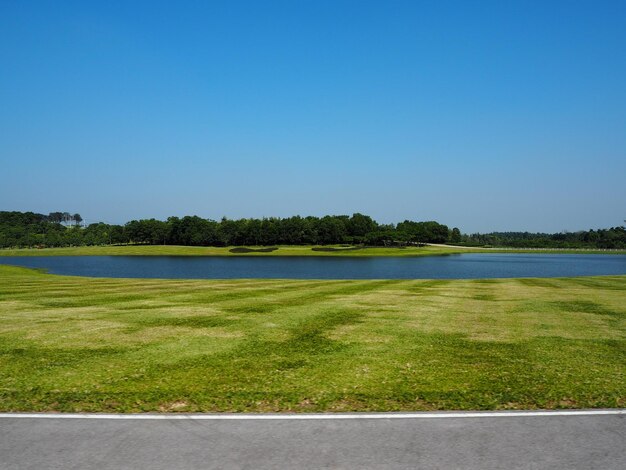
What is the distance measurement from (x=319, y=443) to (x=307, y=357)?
500 centimetres

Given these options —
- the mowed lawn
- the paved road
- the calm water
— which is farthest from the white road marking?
the calm water

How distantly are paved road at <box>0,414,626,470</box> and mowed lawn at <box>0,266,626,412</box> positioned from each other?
2.62 feet

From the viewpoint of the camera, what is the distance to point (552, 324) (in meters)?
16.9

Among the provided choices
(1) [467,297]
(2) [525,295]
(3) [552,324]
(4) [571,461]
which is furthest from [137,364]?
(2) [525,295]

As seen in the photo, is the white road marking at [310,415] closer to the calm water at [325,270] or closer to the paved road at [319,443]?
the paved road at [319,443]

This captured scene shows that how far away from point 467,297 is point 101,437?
75.6ft

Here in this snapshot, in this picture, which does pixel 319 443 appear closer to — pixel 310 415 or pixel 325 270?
pixel 310 415

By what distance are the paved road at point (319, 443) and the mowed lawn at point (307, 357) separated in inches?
31.5

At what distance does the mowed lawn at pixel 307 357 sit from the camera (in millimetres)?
8734

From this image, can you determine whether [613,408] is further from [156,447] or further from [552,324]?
[552,324]

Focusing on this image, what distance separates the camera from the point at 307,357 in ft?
38.6

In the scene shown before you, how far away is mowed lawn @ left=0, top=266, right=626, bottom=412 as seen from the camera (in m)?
8.73

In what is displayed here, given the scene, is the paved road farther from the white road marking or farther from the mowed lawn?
the mowed lawn

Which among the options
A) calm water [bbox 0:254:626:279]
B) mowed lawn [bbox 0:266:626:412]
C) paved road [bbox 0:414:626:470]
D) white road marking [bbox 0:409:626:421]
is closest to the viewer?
paved road [bbox 0:414:626:470]
